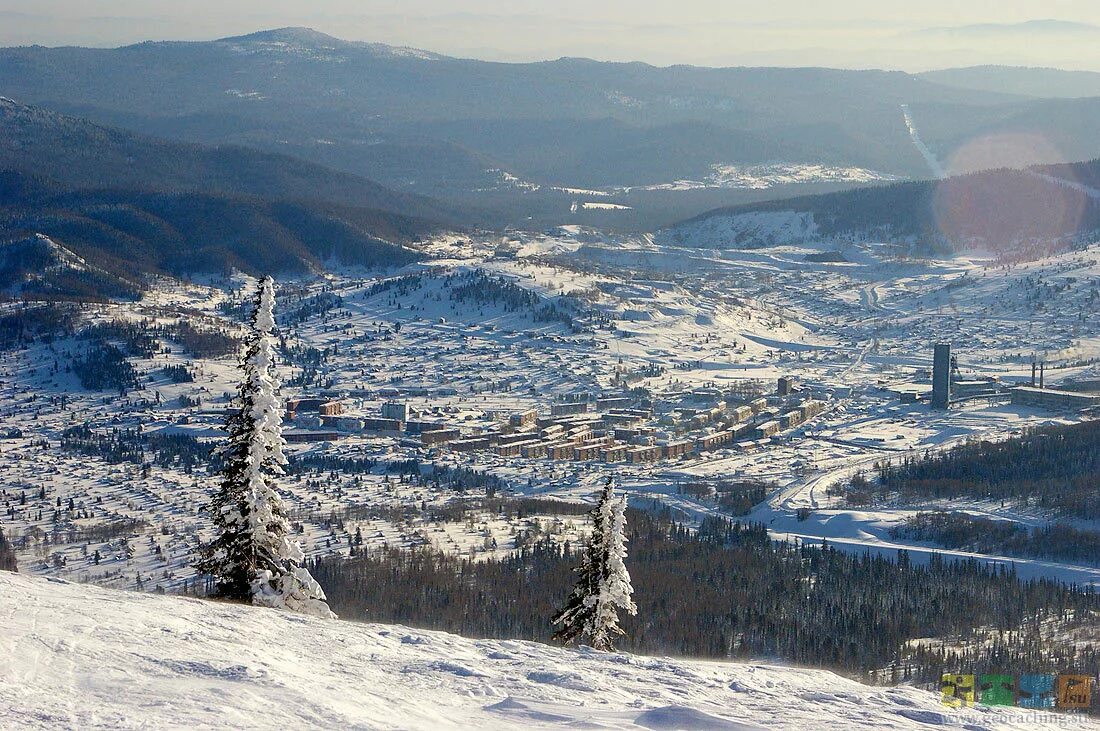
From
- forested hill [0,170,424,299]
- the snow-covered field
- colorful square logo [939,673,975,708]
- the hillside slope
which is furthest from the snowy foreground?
the hillside slope

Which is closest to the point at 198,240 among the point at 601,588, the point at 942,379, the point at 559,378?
the point at 559,378

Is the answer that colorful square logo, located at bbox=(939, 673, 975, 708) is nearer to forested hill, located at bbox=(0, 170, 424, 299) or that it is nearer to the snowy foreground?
the snowy foreground

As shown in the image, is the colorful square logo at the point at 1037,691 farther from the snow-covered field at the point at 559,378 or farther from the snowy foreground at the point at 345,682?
the snow-covered field at the point at 559,378

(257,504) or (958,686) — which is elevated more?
(257,504)

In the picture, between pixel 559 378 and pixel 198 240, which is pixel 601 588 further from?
pixel 198 240

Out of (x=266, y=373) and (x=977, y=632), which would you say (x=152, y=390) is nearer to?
(x=977, y=632)

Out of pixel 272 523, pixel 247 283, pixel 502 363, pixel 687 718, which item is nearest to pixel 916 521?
pixel 272 523
